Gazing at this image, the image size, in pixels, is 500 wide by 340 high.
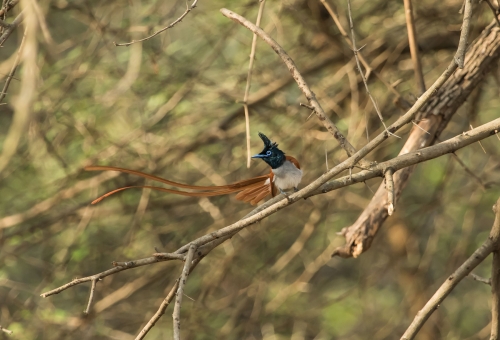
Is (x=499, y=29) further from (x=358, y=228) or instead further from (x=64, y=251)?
(x=64, y=251)

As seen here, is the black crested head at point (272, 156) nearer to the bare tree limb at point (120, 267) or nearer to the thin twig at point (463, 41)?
the bare tree limb at point (120, 267)

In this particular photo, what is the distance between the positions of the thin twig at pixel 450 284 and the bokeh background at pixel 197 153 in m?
1.82

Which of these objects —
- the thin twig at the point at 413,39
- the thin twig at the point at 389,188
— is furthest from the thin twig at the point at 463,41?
the thin twig at the point at 413,39

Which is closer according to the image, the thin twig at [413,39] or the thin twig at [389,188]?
the thin twig at [389,188]

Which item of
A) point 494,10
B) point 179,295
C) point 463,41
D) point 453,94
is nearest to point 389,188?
point 463,41

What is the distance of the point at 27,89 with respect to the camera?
192 centimetres

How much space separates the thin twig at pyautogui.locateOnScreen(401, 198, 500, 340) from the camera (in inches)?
119

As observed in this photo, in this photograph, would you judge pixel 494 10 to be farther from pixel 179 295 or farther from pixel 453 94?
pixel 179 295

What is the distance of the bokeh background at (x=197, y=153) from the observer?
5.49m

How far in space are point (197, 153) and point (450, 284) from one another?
3.48 metres

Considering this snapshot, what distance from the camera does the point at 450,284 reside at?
122 inches

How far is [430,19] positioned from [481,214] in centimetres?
297

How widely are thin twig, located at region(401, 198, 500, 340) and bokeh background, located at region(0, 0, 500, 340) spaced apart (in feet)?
5.98

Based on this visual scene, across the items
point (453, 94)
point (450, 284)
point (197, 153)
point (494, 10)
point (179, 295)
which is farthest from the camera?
point (197, 153)
